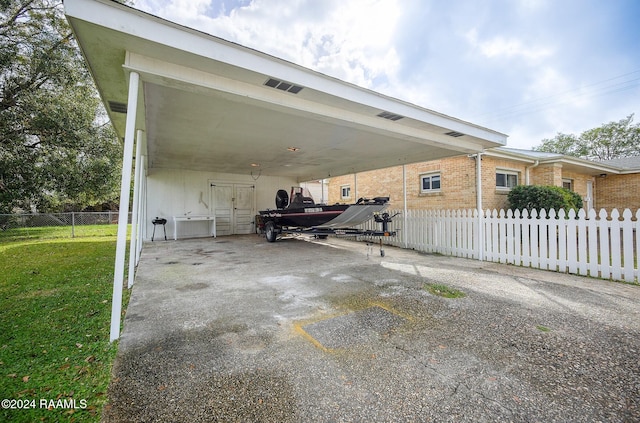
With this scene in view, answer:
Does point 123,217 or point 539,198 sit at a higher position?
point 539,198

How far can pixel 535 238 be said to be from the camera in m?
5.23

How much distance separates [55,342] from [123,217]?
3.83 feet

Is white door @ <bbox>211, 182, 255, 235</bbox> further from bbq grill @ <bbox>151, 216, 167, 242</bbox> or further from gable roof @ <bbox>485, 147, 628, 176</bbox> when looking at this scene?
gable roof @ <bbox>485, 147, 628, 176</bbox>

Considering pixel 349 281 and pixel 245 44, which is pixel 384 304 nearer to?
pixel 349 281

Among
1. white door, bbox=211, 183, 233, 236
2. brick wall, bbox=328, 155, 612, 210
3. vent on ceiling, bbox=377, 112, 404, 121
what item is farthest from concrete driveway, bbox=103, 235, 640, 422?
white door, bbox=211, 183, 233, 236

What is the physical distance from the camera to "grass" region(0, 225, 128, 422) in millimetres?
1599

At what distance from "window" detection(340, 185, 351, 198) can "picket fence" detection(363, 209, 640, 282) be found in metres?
6.42

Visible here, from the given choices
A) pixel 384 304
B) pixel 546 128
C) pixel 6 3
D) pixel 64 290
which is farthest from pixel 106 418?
pixel 546 128

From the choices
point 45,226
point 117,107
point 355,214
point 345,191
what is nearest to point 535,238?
point 355,214

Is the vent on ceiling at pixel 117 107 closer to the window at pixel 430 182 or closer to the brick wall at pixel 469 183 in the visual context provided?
the brick wall at pixel 469 183

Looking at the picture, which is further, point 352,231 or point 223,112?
point 352,231

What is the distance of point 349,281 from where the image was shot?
4.24m

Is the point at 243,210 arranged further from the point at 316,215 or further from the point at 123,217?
the point at 123,217

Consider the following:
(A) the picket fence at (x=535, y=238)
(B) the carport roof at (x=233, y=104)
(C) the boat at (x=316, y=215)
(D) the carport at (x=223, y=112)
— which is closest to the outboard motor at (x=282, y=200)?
(C) the boat at (x=316, y=215)
